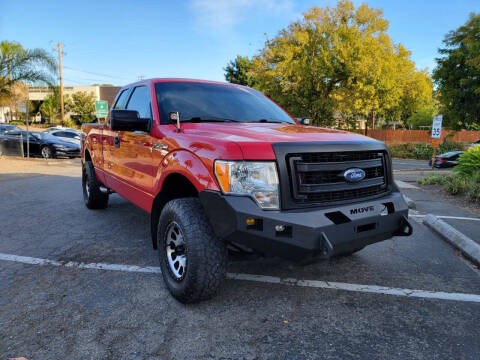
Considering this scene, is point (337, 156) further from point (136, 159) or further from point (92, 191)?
point (92, 191)

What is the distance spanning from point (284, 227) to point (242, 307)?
859 mm

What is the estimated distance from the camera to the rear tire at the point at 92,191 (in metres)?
5.61

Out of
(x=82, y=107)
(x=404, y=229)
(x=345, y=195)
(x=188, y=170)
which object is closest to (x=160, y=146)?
(x=188, y=170)

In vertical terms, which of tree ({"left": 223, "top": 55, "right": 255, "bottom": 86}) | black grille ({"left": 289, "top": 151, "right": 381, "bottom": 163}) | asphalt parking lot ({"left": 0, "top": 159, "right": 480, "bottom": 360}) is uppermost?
tree ({"left": 223, "top": 55, "right": 255, "bottom": 86})

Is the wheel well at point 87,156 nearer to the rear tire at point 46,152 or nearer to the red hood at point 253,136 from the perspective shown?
the red hood at point 253,136

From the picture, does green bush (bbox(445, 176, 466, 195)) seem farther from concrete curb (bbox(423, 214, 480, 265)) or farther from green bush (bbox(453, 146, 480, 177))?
concrete curb (bbox(423, 214, 480, 265))

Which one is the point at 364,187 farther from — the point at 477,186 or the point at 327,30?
the point at 327,30

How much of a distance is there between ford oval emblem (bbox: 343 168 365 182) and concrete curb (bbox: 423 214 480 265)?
207 centimetres

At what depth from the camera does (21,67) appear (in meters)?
16.3

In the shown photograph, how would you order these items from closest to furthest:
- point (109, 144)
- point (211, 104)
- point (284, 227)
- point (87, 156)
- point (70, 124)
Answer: point (284, 227), point (211, 104), point (109, 144), point (87, 156), point (70, 124)

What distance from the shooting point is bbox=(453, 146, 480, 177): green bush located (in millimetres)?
8616

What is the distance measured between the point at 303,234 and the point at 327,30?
2789cm

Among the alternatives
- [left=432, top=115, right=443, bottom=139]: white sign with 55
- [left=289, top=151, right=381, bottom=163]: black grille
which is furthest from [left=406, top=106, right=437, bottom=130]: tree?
[left=289, top=151, right=381, bottom=163]: black grille

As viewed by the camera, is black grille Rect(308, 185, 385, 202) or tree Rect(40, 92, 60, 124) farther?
tree Rect(40, 92, 60, 124)
